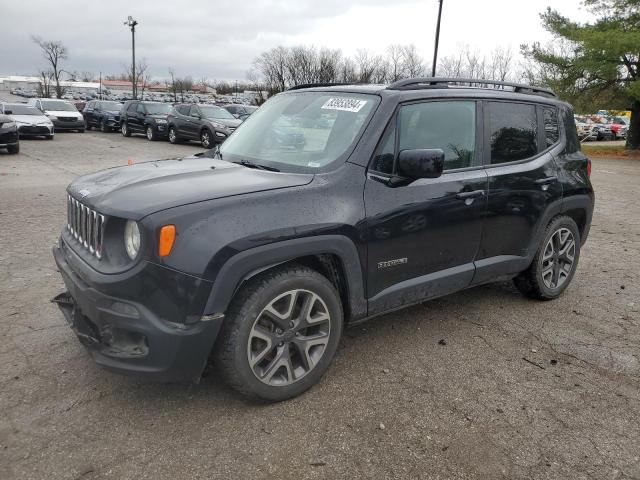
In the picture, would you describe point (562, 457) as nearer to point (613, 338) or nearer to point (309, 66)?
point (613, 338)

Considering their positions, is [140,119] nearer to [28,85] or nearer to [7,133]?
[7,133]

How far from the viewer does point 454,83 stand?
12.7ft

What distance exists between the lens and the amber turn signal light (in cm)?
247

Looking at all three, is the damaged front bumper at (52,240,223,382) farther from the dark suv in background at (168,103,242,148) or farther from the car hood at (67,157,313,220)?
the dark suv in background at (168,103,242,148)

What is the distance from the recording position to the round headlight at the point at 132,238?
8.42 ft

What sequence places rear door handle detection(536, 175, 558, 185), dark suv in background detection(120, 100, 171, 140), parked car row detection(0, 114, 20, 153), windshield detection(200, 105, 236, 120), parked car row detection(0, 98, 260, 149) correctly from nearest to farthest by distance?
rear door handle detection(536, 175, 558, 185), parked car row detection(0, 114, 20, 153), parked car row detection(0, 98, 260, 149), windshield detection(200, 105, 236, 120), dark suv in background detection(120, 100, 171, 140)

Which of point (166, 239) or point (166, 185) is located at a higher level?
point (166, 185)

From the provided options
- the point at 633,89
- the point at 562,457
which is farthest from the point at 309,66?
the point at 562,457

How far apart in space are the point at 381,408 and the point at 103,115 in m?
26.7

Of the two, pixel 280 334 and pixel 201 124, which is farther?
pixel 201 124

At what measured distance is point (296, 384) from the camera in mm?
2963

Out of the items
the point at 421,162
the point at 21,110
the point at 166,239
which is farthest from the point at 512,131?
the point at 21,110

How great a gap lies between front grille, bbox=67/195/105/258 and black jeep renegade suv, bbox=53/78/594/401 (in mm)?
17

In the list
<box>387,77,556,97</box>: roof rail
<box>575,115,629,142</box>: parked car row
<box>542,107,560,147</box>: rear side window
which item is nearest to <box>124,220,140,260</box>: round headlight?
<box>387,77,556,97</box>: roof rail
